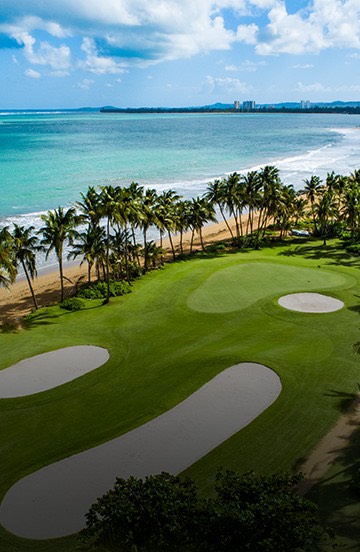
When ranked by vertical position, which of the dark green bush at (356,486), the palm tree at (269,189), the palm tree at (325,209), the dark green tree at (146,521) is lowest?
the dark green bush at (356,486)

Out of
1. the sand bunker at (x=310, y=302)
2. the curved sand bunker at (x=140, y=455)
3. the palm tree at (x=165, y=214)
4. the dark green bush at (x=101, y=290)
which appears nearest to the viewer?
the curved sand bunker at (x=140, y=455)

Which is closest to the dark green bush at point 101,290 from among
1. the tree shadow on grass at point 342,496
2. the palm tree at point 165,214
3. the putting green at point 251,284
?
the putting green at point 251,284

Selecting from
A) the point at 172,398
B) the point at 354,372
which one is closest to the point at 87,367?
the point at 172,398

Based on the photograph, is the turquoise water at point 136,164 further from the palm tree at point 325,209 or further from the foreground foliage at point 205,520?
the foreground foliage at point 205,520

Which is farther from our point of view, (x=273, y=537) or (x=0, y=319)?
(x=0, y=319)

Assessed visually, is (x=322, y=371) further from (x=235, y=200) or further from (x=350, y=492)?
(x=235, y=200)

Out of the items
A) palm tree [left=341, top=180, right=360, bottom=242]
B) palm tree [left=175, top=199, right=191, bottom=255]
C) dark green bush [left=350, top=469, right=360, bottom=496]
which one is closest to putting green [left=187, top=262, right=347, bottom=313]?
palm tree [left=175, top=199, right=191, bottom=255]

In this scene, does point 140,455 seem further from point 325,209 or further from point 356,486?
point 325,209
